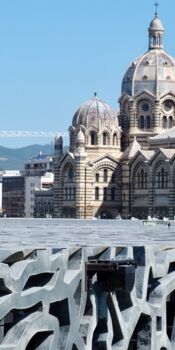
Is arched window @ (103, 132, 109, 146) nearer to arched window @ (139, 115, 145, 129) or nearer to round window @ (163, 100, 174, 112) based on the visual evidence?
arched window @ (139, 115, 145, 129)

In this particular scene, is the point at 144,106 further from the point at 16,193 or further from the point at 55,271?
the point at 55,271

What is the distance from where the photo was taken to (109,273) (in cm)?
2209

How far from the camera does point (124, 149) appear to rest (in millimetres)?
99875

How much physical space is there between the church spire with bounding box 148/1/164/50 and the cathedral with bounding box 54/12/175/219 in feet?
2.60

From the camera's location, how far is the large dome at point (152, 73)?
98625 mm

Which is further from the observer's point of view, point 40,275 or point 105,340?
point 105,340

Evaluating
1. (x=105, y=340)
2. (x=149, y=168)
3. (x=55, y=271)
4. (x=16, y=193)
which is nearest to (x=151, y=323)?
(x=105, y=340)

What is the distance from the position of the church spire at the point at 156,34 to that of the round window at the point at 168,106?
507 centimetres

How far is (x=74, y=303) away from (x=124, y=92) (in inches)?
3087

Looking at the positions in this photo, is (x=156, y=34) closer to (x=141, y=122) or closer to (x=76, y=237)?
(x=141, y=122)

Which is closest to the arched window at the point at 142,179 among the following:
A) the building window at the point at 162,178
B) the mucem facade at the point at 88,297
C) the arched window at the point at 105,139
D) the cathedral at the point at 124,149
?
the cathedral at the point at 124,149

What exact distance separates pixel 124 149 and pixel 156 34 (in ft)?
31.1

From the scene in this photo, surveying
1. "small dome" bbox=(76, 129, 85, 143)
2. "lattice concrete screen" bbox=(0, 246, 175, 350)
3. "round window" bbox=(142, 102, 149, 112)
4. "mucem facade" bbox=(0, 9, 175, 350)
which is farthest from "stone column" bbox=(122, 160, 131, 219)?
"lattice concrete screen" bbox=(0, 246, 175, 350)

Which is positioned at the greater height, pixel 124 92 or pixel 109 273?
pixel 124 92
